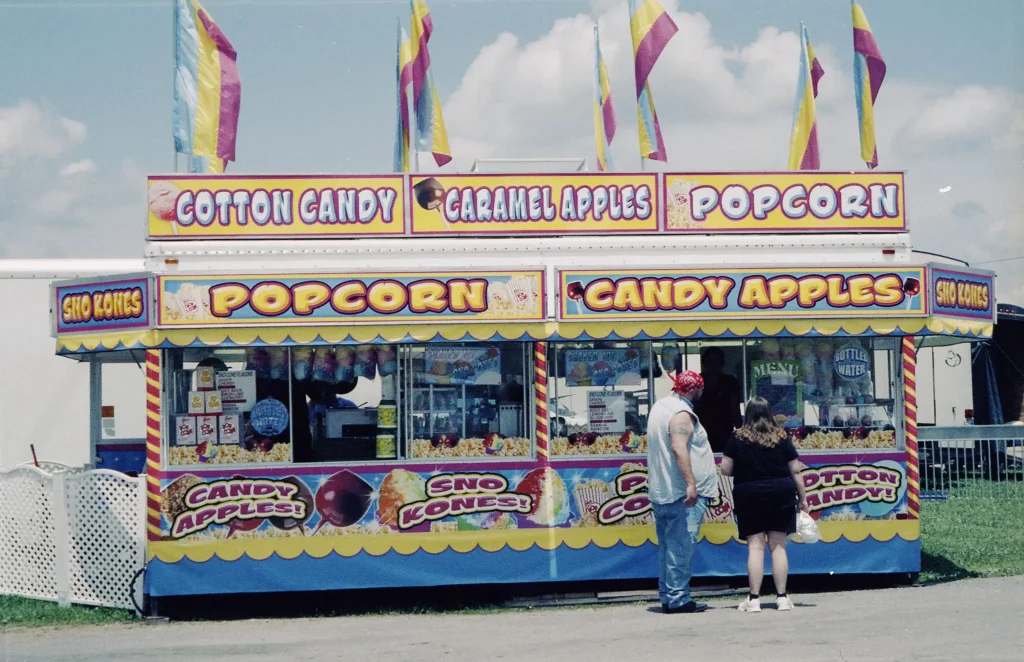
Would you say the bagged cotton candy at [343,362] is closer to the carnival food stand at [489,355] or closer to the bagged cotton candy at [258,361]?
the carnival food stand at [489,355]

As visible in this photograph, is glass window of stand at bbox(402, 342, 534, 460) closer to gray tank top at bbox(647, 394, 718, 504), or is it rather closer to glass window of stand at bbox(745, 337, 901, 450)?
gray tank top at bbox(647, 394, 718, 504)

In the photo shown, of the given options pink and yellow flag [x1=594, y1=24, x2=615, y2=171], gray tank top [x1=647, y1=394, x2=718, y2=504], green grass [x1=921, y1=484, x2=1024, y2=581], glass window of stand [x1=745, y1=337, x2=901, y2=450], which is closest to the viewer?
gray tank top [x1=647, y1=394, x2=718, y2=504]

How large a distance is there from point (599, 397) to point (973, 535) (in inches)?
212

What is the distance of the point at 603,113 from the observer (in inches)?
556

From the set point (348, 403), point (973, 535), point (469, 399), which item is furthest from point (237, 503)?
point (973, 535)

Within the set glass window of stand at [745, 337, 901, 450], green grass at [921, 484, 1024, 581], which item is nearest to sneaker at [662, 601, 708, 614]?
glass window of stand at [745, 337, 901, 450]

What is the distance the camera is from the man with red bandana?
8281mm

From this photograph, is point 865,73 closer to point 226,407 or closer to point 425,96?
point 425,96

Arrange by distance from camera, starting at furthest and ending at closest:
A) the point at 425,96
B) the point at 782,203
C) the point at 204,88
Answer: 1. the point at 425,96
2. the point at 204,88
3. the point at 782,203

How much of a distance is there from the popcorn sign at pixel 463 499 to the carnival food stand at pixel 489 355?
19 mm

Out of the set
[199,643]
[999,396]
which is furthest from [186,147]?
→ [999,396]

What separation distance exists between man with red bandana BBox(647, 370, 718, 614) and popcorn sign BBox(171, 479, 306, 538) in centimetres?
304

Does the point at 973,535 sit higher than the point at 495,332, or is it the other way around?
the point at 495,332

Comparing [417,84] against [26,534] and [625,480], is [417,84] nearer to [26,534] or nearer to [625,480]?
[625,480]
